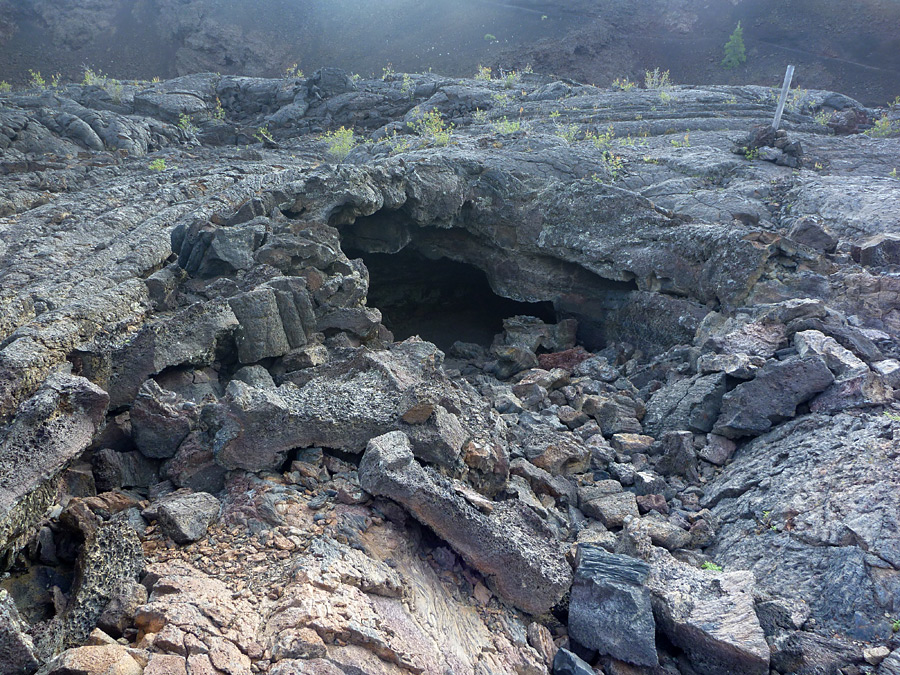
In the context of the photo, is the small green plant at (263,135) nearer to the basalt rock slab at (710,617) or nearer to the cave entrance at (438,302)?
the cave entrance at (438,302)

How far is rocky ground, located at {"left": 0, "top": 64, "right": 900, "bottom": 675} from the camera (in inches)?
138

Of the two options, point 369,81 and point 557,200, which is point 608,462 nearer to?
point 557,200

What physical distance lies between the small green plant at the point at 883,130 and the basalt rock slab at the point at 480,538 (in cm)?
1309

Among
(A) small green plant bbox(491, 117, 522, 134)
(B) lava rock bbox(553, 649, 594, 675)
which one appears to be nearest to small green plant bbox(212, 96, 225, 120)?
(A) small green plant bbox(491, 117, 522, 134)

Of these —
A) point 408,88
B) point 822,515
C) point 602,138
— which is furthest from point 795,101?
point 822,515

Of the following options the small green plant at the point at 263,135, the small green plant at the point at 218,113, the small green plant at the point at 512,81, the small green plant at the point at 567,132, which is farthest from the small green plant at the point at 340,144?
the small green plant at the point at 512,81

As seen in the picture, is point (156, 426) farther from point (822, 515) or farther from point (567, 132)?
point (567, 132)

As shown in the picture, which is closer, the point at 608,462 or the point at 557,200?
the point at 608,462

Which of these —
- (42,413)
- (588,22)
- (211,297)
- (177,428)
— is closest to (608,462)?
(177,428)

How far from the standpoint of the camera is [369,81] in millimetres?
16781

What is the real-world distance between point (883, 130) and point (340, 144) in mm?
11489

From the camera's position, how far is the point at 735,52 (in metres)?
31.5

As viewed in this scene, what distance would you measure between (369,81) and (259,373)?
524 inches

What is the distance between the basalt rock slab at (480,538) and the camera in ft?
13.5
